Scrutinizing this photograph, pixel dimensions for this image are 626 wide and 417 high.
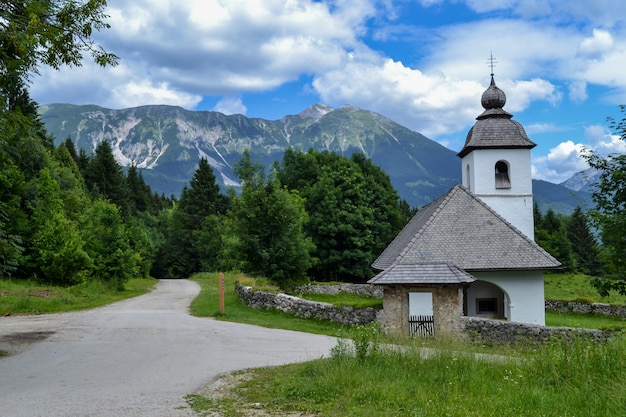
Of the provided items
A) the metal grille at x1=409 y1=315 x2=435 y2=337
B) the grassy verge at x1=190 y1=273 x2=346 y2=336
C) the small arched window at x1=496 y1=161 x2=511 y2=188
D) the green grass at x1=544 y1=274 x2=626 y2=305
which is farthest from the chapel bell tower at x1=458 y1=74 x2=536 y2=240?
the grassy verge at x1=190 y1=273 x2=346 y2=336

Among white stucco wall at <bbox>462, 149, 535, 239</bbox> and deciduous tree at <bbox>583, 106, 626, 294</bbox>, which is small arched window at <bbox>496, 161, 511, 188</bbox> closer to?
white stucco wall at <bbox>462, 149, 535, 239</bbox>

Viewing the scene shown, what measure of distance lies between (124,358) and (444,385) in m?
6.76

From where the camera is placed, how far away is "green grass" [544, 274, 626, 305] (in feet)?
110

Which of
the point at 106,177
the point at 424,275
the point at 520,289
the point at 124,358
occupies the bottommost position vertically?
the point at 124,358

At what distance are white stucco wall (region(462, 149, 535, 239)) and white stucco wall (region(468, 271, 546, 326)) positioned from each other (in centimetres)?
827

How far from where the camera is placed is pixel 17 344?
494 inches

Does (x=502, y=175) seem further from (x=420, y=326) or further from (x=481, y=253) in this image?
(x=420, y=326)

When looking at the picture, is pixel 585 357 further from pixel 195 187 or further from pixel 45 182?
pixel 195 187

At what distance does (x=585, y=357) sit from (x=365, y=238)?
123 ft

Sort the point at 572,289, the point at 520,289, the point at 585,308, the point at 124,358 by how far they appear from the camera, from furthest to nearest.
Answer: the point at 572,289 < the point at 585,308 < the point at 520,289 < the point at 124,358

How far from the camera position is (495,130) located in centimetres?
2972

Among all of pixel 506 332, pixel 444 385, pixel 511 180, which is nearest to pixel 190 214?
pixel 511 180

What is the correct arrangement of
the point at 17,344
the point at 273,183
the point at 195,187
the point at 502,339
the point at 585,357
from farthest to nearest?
the point at 195,187
the point at 273,183
the point at 502,339
the point at 17,344
the point at 585,357

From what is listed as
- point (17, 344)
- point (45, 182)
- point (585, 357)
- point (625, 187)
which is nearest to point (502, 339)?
point (625, 187)
